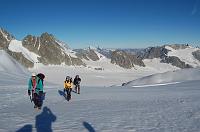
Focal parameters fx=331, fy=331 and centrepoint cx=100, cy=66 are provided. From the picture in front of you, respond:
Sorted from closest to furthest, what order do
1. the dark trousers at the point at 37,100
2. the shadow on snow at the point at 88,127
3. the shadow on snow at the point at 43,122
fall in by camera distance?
the shadow on snow at the point at 88,127, the shadow on snow at the point at 43,122, the dark trousers at the point at 37,100

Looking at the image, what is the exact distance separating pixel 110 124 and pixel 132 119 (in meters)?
1.38

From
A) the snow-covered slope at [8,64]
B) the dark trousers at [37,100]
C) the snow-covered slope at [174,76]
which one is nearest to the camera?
the dark trousers at [37,100]

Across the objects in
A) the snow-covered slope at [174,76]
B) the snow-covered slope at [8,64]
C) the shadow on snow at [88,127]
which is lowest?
the shadow on snow at [88,127]

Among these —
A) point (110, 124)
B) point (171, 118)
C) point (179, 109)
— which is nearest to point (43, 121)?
point (110, 124)

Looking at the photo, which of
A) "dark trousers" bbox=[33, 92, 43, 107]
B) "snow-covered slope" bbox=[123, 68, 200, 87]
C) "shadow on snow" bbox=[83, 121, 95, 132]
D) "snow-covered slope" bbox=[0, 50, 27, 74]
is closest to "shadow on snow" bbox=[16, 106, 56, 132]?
"dark trousers" bbox=[33, 92, 43, 107]

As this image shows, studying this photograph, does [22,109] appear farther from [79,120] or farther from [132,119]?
[132,119]

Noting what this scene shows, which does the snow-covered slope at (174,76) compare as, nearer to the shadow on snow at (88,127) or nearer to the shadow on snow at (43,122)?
the shadow on snow at (43,122)

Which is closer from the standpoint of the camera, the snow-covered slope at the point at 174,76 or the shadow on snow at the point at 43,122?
the shadow on snow at the point at 43,122

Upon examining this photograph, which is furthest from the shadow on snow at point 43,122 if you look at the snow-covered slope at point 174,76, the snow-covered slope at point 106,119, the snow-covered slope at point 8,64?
the snow-covered slope at point 8,64

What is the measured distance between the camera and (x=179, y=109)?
1585 cm

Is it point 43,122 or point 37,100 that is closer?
point 43,122

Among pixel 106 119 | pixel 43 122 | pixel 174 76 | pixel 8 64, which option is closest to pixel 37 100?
pixel 43 122

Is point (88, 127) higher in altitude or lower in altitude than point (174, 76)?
lower

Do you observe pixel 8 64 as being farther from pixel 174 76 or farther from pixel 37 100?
pixel 37 100
